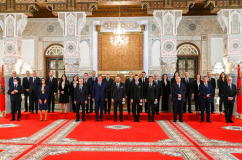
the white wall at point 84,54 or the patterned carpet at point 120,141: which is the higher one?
the white wall at point 84,54

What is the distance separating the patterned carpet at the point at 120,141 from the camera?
351cm

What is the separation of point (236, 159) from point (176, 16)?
4.99 metres

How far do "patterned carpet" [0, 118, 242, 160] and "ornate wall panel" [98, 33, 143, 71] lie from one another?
4.29 metres

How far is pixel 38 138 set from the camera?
4.43m

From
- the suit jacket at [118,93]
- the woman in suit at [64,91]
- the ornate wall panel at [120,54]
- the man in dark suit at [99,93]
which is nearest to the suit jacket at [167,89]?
the suit jacket at [118,93]

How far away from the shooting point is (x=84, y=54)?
9680 mm

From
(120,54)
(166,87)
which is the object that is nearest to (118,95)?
(166,87)

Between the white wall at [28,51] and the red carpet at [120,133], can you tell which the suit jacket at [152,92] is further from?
the white wall at [28,51]

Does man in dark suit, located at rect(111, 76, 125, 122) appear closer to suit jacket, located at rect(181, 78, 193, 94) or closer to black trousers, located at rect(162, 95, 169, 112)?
black trousers, located at rect(162, 95, 169, 112)

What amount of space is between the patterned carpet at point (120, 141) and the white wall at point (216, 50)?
4209mm

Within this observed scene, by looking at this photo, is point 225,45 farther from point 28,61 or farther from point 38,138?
point 28,61

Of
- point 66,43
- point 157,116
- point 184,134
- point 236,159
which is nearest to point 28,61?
point 66,43

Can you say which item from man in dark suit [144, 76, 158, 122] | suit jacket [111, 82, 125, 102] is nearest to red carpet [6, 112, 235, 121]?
man in dark suit [144, 76, 158, 122]

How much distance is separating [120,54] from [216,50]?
13.1ft
